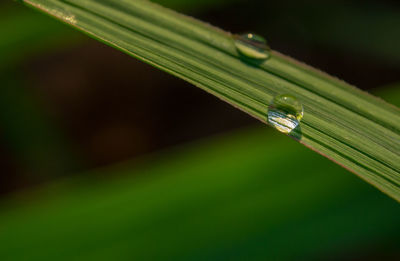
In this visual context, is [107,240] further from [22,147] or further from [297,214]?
[22,147]

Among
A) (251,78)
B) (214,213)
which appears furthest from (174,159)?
(251,78)

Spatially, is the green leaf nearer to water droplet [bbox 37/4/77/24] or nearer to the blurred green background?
the blurred green background

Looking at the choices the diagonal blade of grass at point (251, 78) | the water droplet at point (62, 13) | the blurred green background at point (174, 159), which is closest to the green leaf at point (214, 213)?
the blurred green background at point (174, 159)

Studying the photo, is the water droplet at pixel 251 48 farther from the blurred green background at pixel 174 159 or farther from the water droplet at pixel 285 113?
the blurred green background at pixel 174 159

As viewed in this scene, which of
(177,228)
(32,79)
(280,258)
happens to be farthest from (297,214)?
(32,79)

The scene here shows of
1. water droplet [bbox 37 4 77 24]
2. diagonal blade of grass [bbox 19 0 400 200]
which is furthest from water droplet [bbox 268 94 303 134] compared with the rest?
water droplet [bbox 37 4 77 24]

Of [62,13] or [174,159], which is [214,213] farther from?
[62,13]
